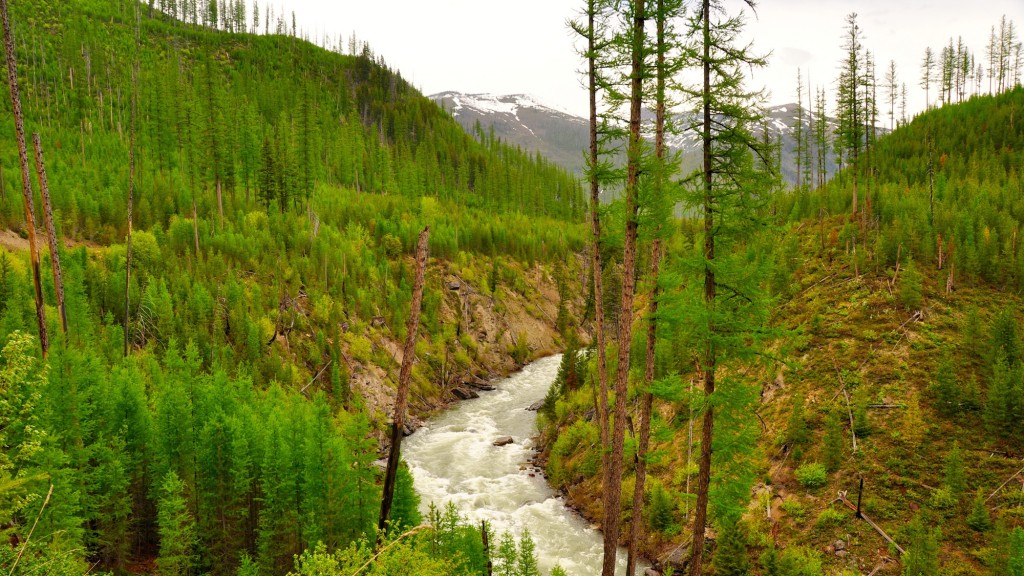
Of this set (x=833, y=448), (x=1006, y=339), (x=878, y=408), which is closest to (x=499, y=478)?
(x=833, y=448)

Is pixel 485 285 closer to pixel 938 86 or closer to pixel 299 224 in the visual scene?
pixel 299 224

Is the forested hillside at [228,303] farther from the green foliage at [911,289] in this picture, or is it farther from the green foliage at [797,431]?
the green foliage at [911,289]

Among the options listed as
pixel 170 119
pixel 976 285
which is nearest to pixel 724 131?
pixel 976 285

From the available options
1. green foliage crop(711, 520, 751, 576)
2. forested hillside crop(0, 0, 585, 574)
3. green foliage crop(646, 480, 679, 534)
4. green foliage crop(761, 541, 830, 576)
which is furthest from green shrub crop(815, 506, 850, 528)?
forested hillside crop(0, 0, 585, 574)

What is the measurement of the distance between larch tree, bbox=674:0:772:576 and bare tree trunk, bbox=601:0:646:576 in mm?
1565

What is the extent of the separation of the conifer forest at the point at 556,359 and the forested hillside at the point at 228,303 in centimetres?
23

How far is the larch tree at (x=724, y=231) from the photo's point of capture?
13.3 m

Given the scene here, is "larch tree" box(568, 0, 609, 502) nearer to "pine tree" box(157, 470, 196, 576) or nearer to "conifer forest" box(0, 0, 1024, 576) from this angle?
"conifer forest" box(0, 0, 1024, 576)

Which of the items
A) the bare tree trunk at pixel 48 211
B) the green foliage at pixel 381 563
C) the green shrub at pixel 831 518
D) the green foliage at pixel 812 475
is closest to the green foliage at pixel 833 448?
the green foliage at pixel 812 475

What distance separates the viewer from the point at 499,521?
27359 mm

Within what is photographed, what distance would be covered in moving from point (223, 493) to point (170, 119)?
6979 cm

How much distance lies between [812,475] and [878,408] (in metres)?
4.73

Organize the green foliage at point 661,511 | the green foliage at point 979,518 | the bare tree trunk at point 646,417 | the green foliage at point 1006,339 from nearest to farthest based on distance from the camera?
the bare tree trunk at point 646,417 < the green foliage at point 979,518 < the green foliage at point 1006,339 < the green foliage at point 661,511

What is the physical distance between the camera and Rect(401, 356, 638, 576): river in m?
25.2
